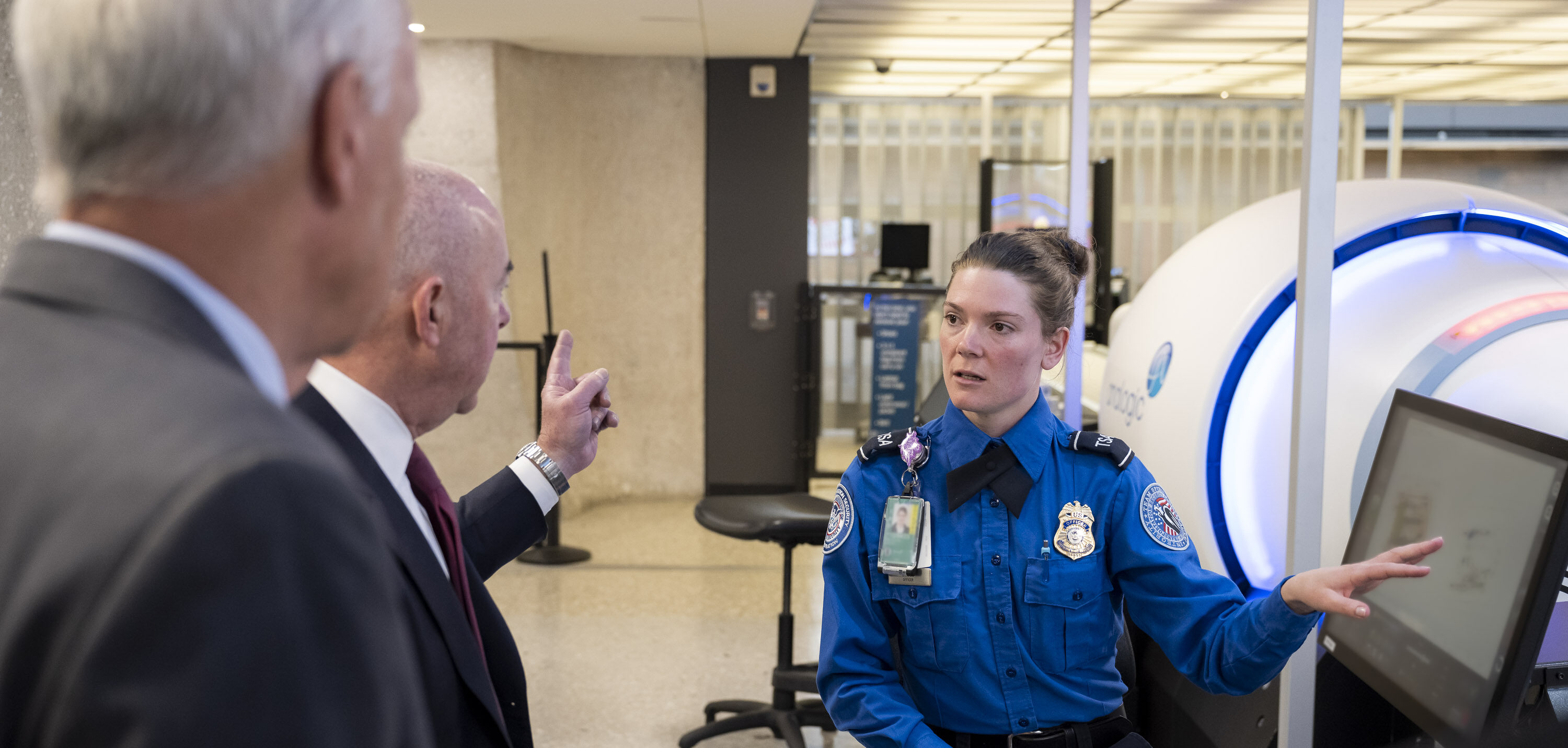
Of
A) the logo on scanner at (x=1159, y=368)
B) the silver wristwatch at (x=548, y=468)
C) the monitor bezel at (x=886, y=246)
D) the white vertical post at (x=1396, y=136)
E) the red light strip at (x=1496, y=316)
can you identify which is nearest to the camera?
the silver wristwatch at (x=548, y=468)

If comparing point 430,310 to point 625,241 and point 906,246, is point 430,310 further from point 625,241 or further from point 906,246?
point 906,246

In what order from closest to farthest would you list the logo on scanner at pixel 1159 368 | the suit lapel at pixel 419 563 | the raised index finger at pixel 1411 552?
1. the suit lapel at pixel 419 563
2. the raised index finger at pixel 1411 552
3. the logo on scanner at pixel 1159 368

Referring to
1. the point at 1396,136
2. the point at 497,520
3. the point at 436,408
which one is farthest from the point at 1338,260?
the point at 1396,136

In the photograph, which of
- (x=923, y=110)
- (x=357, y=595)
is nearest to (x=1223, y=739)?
(x=357, y=595)

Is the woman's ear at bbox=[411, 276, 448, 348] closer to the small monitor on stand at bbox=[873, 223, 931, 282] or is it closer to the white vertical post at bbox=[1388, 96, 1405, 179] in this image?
the small monitor on stand at bbox=[873, 223, 931, 282]

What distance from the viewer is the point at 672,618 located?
4.52 metres

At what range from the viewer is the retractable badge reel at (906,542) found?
159cm

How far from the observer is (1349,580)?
4.46 feet

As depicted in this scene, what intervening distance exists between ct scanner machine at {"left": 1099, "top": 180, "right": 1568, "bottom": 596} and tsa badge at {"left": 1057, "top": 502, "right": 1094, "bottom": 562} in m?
0.85

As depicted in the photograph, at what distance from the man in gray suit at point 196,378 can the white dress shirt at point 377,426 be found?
0.55 metres

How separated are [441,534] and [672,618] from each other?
3.53 m

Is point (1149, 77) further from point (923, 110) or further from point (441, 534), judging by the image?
point (441, 534)

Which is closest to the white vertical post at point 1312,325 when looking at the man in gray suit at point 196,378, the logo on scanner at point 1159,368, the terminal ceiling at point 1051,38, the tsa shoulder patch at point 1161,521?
the tsa shoulder patch at point 1161,521

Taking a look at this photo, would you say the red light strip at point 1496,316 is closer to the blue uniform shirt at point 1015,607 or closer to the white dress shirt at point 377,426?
the blue uniform shirt at point 1015,607
